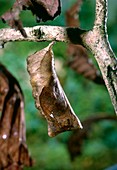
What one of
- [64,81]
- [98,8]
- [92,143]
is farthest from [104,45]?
[92,143]

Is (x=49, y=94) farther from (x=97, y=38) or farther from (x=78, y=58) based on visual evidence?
(x=78, y=58)

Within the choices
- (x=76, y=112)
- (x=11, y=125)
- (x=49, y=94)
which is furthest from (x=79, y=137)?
(x=49, y=94)

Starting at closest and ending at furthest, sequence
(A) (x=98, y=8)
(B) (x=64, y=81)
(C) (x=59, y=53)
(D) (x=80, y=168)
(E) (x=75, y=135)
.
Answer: (A) (x=98, y=8), (C) (x=59, y=53), (E) (x=75, y=135), (D) (x=80, y=168), (B) (x=64, y=81)

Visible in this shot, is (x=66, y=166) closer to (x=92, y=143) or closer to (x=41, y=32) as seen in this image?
(x=92, y=143)

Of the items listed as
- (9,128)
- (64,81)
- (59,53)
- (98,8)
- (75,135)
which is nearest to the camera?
(98,8)

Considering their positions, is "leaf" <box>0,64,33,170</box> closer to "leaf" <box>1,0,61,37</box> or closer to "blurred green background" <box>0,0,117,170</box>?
"leaf" <box>1,0,61,37</box>

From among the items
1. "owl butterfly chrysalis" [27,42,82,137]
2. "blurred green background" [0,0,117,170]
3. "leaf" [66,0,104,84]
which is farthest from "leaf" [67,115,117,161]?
"owl butterfly chrysalis" [27,42,82,137]
